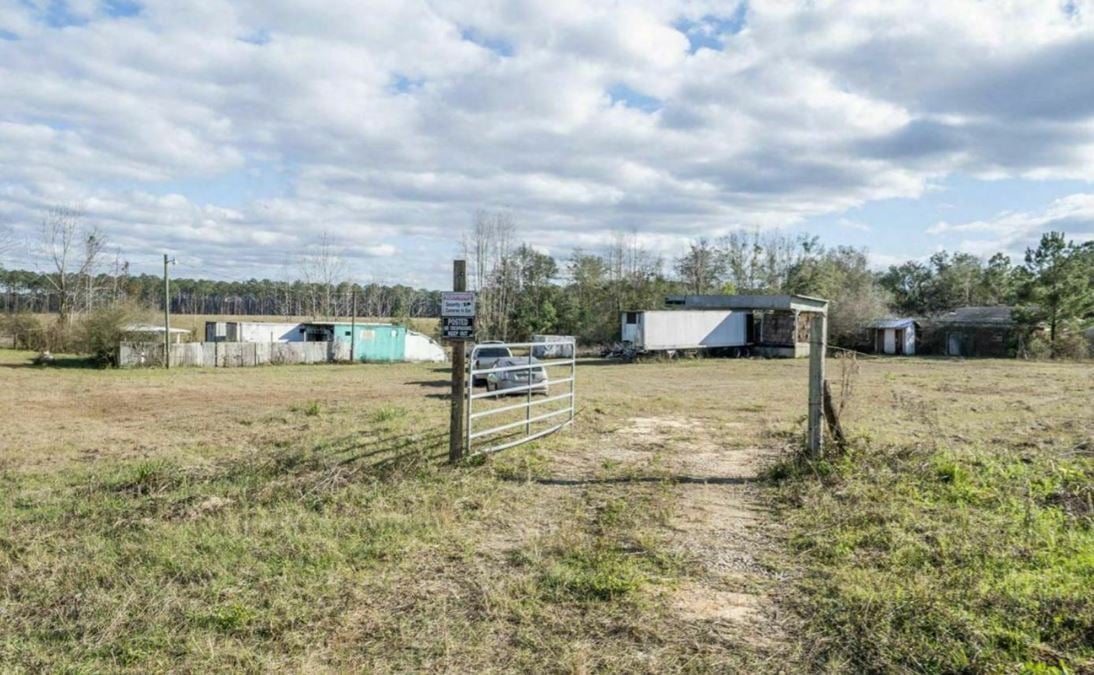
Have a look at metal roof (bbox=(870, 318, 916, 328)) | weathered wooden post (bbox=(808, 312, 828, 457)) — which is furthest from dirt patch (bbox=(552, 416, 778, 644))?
metal roof (bbox=(870, 318, 916, 328))

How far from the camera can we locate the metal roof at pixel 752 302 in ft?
118

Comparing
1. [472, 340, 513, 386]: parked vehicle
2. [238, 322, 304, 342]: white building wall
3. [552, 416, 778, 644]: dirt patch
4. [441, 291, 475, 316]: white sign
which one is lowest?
[552, 416, 778, 644]: dirt patch

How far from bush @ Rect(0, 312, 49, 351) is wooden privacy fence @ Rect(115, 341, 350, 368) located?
1071cm

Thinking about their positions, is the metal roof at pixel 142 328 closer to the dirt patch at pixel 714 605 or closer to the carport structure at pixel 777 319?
the carport structure at pixel 777 319

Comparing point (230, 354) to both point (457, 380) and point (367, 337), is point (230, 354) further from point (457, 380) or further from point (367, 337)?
point (457, 380)

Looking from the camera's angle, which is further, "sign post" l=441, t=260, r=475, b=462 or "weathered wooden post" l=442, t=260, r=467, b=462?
"weathered wooden post" l=442, t=260, r=467, b=462

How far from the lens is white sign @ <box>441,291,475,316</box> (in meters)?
7.44

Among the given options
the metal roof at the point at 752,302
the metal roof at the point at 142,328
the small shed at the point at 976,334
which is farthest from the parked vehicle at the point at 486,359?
the small shed at the point at 976,334

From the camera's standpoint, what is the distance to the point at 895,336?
43062 millimetres

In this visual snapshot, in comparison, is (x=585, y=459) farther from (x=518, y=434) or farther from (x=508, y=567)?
(x=508, y=567)

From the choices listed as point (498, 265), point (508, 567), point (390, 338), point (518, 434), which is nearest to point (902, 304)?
point (498, 265)

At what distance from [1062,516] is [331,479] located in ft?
20.5

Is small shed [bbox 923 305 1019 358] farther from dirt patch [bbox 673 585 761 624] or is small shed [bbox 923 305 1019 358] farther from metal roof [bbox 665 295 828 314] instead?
dirt patch [bbox 673 585 761 624]

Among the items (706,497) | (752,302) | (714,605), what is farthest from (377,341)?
(714,605)
